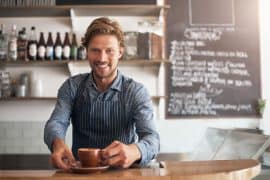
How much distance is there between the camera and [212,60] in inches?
132

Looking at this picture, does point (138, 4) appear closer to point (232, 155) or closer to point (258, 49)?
point (258, 49)

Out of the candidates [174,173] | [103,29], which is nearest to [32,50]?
[103,29]

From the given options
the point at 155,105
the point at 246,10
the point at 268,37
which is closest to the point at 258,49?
the point at 268,37

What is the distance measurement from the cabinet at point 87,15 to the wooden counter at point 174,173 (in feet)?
6.12

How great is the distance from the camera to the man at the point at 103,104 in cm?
150

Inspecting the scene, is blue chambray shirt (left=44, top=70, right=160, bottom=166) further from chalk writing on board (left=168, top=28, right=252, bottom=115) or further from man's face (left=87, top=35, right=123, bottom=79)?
chalk writing on board (left=168, top=28, right=252, bottom=115)

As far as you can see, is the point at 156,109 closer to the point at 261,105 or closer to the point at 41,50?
the point at 261,105

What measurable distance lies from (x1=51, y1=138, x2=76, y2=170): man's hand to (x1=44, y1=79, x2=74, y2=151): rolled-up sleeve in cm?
11

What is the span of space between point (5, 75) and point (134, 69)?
3.60ft

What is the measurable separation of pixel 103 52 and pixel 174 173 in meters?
0.59

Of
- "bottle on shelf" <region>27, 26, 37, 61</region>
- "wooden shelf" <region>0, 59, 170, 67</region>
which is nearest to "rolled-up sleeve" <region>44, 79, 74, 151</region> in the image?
"wooden shelf" <region>0, 59, 170, 67</region>

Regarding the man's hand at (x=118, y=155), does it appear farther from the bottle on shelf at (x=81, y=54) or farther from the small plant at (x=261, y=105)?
the small plant at (x=261, y=105)

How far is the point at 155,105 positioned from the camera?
3312 millimetres

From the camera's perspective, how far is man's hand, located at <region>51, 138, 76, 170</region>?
1.25 m
